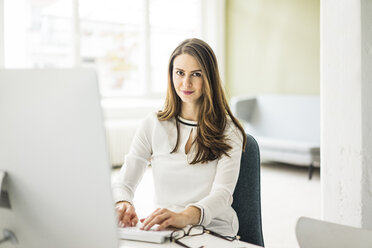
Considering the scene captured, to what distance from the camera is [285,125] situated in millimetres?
5875

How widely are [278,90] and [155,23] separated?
2.09 metres

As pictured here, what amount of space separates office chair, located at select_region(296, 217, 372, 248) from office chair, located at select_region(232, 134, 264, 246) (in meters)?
0.47

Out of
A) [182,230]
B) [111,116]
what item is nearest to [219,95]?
[182,230]

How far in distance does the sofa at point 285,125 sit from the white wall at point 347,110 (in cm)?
276

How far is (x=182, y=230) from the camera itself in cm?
121

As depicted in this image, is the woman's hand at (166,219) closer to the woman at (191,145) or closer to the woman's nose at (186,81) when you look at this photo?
the woman at (191,145)

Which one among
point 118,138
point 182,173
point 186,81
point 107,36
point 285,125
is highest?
point 107,36

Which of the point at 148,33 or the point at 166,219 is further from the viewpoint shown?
the point at 148,33

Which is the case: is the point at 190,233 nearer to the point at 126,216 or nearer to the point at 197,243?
the point at 197,243

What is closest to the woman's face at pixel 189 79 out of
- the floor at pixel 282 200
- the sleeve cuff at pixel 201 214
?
the sleeve cuff at pixel 201 214

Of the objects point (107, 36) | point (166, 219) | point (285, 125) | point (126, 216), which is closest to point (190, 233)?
point (166, 219)

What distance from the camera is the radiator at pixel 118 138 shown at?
5.62 meters

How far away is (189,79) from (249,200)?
1.57 feet

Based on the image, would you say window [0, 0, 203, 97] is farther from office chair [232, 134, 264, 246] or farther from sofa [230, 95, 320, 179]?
office chair [232, 134, 264, 246]
